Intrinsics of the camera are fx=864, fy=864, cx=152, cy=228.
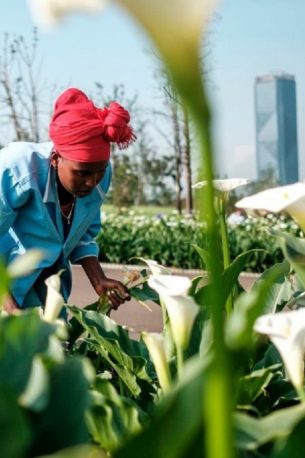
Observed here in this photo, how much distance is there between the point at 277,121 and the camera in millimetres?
109188

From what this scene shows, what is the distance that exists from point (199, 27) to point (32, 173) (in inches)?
85.9

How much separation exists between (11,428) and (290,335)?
34 centimetres

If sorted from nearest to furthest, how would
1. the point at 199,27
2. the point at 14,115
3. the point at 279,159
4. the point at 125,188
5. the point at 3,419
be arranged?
the point at 199,27 → the point at 3,419 → the point at 14,115 → the point at 125,188 → the point at 279,159

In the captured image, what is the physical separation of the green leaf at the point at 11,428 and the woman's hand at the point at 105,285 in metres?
1.10

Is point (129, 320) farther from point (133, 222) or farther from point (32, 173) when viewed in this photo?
point (133, 222)

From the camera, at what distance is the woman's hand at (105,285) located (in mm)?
1943

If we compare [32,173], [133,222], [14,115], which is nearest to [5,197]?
[32,173]

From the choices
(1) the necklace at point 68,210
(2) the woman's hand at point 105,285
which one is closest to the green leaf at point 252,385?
(2) the woman's hand at point 105,285

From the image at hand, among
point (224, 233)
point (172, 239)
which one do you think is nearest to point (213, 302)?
point (224, 233)

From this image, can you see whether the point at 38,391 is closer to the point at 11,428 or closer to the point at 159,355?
the point at 11,428

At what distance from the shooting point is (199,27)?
50 centimetres

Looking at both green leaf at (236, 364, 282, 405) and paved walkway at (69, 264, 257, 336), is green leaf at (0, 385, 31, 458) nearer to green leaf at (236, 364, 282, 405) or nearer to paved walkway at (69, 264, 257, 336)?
green leaf at (236, 364, 282, 405)

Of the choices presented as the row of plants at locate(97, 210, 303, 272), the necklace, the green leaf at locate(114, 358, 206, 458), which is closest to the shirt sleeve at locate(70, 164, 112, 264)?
the necklace

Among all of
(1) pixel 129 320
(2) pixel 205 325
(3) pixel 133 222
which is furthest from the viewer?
A: (3) pixel 133 222
